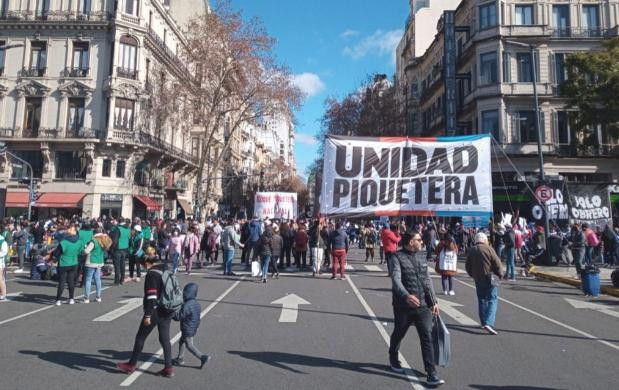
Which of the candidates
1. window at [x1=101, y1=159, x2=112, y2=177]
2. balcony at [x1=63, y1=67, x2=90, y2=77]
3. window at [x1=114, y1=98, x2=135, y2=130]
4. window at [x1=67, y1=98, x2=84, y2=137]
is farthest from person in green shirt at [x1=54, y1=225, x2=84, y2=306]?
balcony at [x1=63, y1=67, x2=90, y2=77]

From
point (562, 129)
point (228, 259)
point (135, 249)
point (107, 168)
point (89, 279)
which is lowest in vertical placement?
point (89, 279)

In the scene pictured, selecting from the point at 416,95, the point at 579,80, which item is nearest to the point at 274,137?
the point at 416,95

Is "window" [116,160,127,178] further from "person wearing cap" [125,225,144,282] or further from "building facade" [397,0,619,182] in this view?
"building facade" [397,0,619,182]

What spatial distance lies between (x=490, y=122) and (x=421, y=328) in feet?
102

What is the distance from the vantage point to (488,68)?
110 feet

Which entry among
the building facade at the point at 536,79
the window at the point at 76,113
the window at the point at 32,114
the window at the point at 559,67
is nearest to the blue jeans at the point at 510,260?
the building facade at the point at 536,79

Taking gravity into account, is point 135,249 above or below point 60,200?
below

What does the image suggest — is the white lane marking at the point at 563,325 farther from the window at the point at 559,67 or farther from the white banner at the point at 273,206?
the window at the point at 559,67

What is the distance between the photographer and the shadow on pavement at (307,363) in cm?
567

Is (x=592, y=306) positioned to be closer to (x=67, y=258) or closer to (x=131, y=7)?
(x=67, y=258)

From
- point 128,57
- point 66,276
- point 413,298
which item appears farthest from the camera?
point 128,57

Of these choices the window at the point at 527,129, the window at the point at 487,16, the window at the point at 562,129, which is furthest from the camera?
the window at the point at 487,16

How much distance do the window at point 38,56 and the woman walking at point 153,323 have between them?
124ft

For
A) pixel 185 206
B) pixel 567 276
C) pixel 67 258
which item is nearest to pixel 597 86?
pixel 567 276
